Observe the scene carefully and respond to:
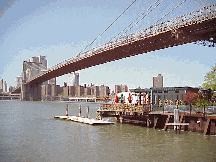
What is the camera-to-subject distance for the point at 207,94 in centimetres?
3178

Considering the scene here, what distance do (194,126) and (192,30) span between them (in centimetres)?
2243

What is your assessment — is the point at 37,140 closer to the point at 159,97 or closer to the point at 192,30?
the point at 159,97

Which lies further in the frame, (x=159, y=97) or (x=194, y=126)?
(x=159, y=97)

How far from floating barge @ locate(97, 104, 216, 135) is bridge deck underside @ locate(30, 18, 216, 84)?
16924 mm

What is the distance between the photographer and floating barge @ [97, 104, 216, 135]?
79.1 feet

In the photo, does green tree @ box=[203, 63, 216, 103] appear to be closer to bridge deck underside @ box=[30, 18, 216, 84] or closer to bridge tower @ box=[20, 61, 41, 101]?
bridge deck underside @ box=[30, 18, 216, 84]

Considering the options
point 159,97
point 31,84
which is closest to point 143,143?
point 159,97

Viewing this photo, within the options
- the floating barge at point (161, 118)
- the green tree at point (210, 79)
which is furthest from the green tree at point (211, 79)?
the floating barge at point (161, 118)

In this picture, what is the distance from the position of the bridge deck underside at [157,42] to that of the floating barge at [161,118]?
1692 cm

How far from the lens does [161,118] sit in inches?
1129

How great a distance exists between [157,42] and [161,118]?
27.4 meters

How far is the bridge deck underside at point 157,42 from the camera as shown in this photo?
4281 centimetres

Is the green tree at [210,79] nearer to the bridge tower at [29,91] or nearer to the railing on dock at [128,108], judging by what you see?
the railing on dock at [128,108]

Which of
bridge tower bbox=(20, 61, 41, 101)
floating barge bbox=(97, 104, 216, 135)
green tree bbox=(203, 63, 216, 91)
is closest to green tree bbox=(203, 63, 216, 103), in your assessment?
green tree bbox=(203, 63, 216, 91)
